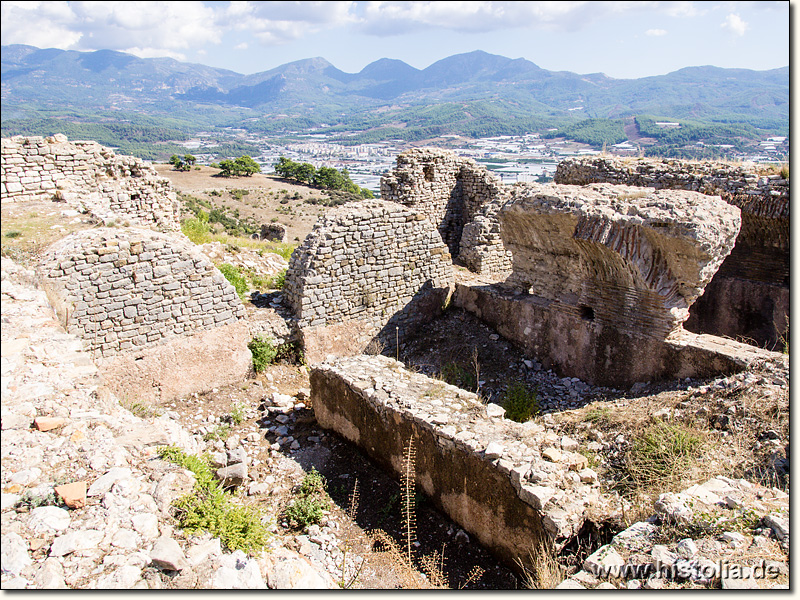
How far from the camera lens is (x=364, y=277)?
8836 millimetres

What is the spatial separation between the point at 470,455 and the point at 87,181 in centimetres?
846

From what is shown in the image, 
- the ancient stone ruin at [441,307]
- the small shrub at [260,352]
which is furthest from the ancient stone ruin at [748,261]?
the small shrub at [260,352]

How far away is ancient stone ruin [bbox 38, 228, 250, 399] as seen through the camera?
627cm

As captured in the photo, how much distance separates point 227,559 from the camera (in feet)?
11.8

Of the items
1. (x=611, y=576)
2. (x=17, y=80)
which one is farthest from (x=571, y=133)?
(x=17, y=80)

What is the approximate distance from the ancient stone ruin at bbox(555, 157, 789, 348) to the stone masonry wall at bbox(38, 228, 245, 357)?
8288 mm

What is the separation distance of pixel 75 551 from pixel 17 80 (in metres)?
177

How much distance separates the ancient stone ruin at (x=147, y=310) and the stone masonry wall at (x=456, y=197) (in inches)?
216

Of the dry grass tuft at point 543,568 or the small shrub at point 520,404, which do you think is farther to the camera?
the small shrub at point 520,404

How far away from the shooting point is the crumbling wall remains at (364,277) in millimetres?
8305

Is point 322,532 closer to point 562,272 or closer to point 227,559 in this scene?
point 227,559

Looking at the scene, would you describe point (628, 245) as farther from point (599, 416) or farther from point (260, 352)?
point (260, 352)

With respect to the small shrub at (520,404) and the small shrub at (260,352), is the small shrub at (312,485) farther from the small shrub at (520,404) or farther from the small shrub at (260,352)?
the small shrub at (520,404)

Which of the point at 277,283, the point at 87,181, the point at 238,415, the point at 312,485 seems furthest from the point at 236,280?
the point at 312,485
